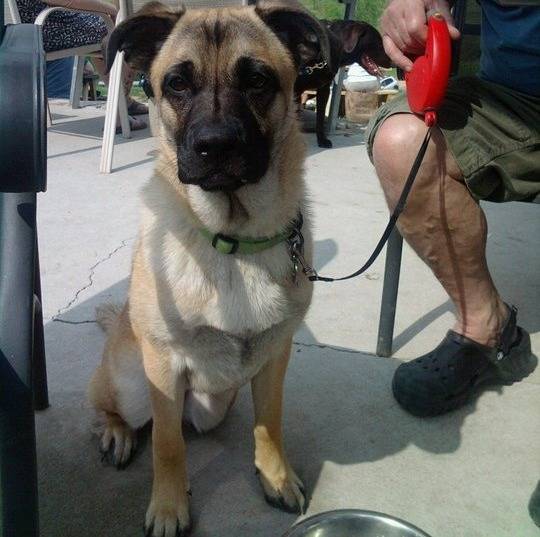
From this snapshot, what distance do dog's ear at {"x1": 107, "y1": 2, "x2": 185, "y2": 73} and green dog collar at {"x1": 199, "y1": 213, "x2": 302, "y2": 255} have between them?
0.50 meters

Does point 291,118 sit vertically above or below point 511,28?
below

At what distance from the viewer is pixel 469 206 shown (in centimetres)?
156

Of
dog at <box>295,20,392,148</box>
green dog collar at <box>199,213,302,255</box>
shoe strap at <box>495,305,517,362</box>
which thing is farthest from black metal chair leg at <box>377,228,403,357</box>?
dog at <box>295,20,392,148</box>

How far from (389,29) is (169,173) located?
692 millimetres

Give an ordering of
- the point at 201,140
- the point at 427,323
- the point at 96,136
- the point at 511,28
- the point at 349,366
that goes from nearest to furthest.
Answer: the point at 201,140 → the point at 511,28 → the point at 349,366 → the point at 427,323 → the point at 96,136

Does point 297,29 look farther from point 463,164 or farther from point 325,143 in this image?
point 325,143

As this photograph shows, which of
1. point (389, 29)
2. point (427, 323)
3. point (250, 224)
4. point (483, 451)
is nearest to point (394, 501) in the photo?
point (483, 451)

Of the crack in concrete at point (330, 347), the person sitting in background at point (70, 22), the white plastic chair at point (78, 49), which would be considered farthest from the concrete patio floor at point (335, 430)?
the person sitting in background at point (70, 22)

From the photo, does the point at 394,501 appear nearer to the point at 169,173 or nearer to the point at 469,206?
the point at 469,206

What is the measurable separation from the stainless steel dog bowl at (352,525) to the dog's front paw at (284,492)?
166 millimetres

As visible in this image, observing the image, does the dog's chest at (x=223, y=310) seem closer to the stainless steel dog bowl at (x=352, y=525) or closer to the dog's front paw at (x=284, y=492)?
the dog's front paw at (x=284, y=492)

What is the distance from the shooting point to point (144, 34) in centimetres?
144

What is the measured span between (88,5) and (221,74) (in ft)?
10.8

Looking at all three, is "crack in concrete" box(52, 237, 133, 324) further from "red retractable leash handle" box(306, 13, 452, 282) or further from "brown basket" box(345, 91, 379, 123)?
"brown basket" box(345, 91, 379, 123)
